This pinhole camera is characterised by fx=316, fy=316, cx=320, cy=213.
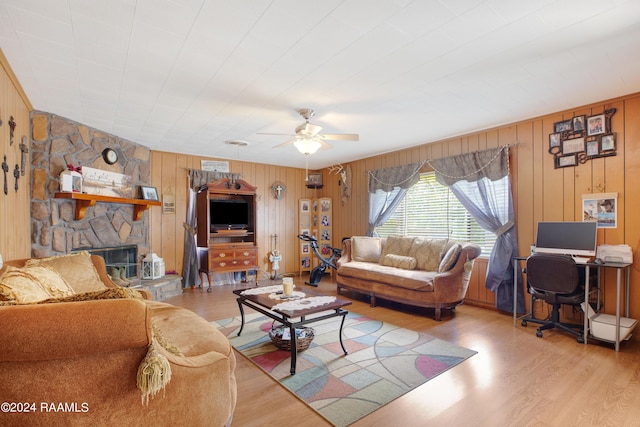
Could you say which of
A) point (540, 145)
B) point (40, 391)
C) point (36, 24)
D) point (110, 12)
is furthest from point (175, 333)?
point (540, 145)

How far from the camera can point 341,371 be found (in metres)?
2.48

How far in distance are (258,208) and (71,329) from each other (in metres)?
5.39

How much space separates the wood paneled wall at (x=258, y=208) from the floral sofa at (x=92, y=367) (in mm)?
4149

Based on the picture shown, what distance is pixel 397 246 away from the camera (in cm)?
496

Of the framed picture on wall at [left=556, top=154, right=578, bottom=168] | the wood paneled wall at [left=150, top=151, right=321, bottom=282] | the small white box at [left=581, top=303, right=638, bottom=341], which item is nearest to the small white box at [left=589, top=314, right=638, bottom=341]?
the small white box at [left=581, top=303, right=638, bottom=341]

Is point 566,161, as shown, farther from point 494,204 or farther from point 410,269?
point 410,269

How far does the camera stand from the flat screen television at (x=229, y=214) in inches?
222

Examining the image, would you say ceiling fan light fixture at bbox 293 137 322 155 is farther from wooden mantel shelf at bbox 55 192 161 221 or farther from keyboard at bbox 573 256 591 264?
keyboard at bbox 573 256 591 264

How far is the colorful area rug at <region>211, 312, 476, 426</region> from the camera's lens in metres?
2.10

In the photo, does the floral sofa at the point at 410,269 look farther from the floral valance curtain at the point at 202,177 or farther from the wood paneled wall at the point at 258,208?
the floral valance curtain at the point at 202,177

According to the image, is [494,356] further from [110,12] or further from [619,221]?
[110,12]

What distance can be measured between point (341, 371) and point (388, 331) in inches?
41.6

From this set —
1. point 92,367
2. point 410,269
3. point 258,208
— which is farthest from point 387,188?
point 92,367

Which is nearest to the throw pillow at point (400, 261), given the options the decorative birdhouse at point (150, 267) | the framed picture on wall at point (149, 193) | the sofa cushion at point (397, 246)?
the sofa cushion at point (397, 246)
